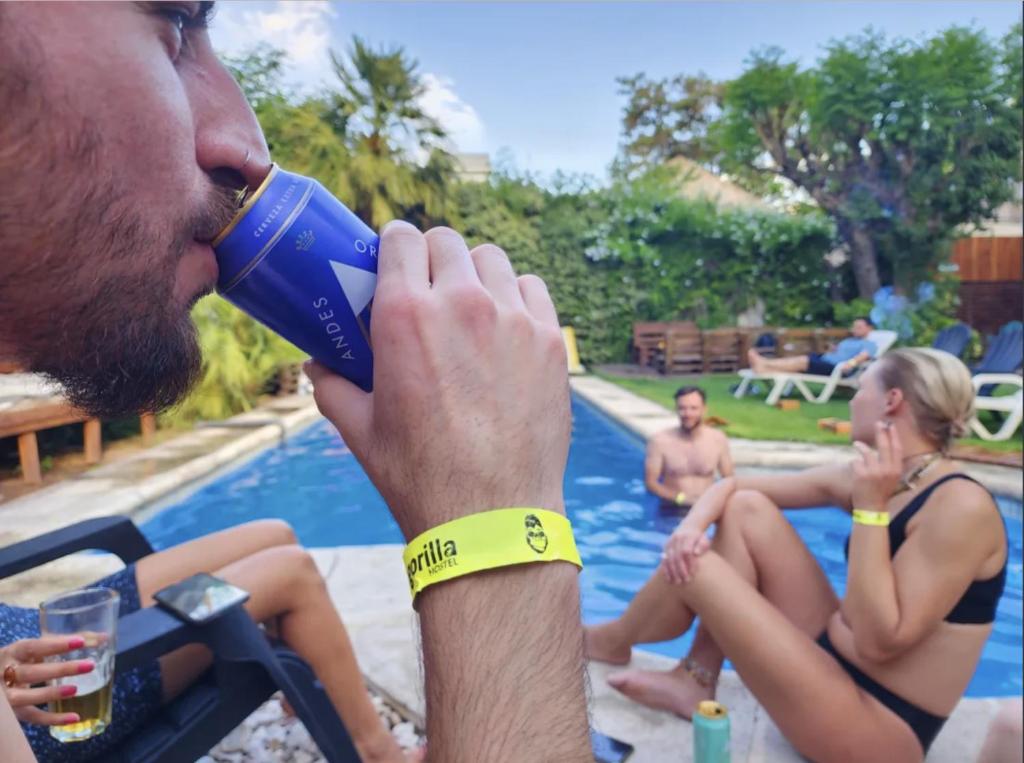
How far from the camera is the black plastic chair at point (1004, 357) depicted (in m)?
8.13

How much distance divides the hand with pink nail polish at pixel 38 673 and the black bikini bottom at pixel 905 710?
1.80 metres

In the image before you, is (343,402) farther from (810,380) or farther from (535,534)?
(810,380)

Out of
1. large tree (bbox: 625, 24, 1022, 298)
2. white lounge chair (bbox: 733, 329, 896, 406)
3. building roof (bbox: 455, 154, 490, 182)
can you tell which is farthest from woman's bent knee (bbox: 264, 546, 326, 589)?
building roof (bbox: 455, 154, 490, 182)

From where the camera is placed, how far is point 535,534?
79cm

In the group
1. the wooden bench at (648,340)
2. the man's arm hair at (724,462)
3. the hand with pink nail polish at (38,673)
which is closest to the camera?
the hand with pink nail polish at (38,673)

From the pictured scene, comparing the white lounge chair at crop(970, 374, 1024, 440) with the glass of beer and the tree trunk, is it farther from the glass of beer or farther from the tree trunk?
the glass of beer

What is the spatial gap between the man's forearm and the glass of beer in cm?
82

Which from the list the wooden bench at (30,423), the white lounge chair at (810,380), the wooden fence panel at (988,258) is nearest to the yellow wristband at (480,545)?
the wooden bench at (30,423)

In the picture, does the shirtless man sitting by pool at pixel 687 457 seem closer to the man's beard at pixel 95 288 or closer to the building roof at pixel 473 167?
the man's beard at pixel 95 288

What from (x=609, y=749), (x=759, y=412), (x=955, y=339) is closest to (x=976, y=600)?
(x=609, y=749)

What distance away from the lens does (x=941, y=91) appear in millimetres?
13062

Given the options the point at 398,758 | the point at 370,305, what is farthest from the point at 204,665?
the point at 370,305

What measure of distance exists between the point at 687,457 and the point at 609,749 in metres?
3.63

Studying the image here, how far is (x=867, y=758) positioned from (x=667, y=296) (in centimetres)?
1397
